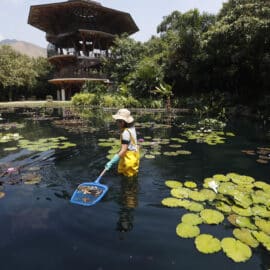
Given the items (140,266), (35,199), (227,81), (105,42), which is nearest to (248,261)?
(140,266)

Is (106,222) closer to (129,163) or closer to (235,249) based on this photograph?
(129,163)

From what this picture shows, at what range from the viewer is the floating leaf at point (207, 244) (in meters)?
2.59

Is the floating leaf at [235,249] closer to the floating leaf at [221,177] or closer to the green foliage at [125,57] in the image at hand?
the floating leaf at [221,177]

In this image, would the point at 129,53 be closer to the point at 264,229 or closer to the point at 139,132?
the point at 139,132

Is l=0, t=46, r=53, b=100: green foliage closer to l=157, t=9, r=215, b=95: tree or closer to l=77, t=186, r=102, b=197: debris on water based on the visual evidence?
l=157, t=9, r=215, b=95: tree

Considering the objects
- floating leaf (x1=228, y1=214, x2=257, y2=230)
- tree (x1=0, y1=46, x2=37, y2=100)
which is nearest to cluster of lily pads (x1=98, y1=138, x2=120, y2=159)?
floating leaf (x1=228, y1=214, x2=257, y2=230)

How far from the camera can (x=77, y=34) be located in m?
29.3

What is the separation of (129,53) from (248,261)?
83.4ft

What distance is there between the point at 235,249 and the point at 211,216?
66cm

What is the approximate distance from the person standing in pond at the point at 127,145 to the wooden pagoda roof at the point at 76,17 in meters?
27.0

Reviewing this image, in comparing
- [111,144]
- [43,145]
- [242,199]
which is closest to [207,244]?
[242,199]

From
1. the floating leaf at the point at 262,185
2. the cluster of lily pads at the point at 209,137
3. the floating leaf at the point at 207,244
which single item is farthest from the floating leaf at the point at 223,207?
the cluster of lily pads at the point at 209,137

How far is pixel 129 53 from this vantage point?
84.8 ft

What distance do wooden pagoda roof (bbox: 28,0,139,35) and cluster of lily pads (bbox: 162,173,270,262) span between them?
28163 mm
